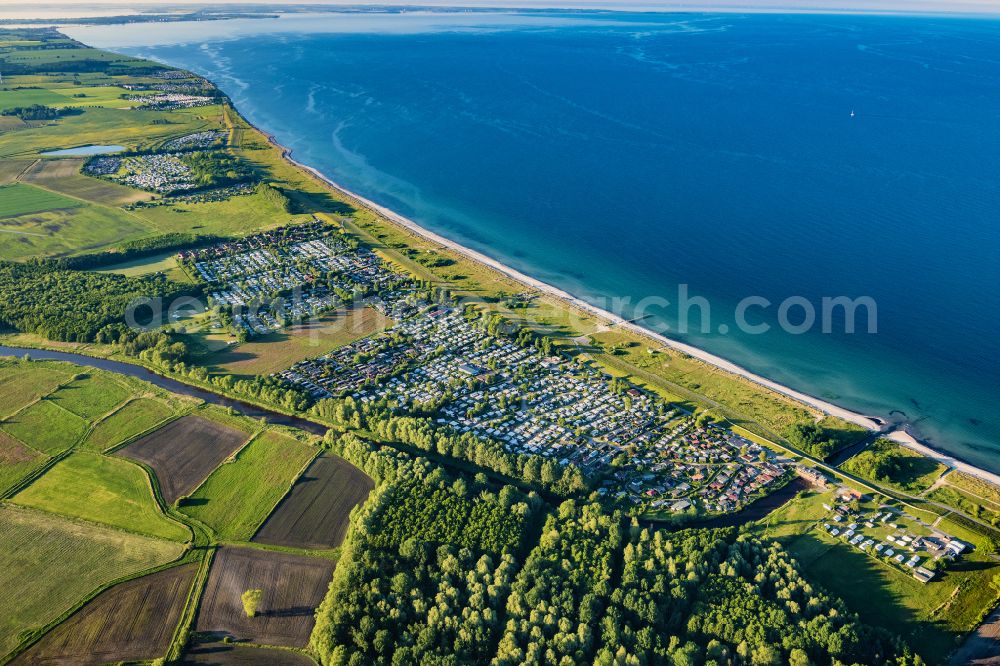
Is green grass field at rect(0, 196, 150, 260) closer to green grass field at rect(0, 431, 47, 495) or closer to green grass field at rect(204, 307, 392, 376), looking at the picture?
green grass field at rect(204, 307, 392, 376)

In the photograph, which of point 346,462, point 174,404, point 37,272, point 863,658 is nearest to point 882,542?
point 863,658

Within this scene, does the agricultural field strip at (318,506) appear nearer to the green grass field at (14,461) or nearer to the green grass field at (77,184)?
the green grass field at (14,461)

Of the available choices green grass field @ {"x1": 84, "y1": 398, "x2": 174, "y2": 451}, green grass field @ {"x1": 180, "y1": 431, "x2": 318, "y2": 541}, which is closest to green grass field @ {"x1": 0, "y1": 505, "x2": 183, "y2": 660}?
green grass field @ {"x1": 180, "y1": 431, "x2": 318, "y2": 541}

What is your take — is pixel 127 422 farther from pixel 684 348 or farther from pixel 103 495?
pixel 684 348

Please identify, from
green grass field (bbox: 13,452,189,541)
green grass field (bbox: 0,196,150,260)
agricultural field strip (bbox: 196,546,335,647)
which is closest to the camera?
agricultural field strip (bbox: 196,546,335,647)

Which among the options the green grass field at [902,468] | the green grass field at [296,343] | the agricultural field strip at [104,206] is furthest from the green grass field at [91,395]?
the green grass field at [902,468]
